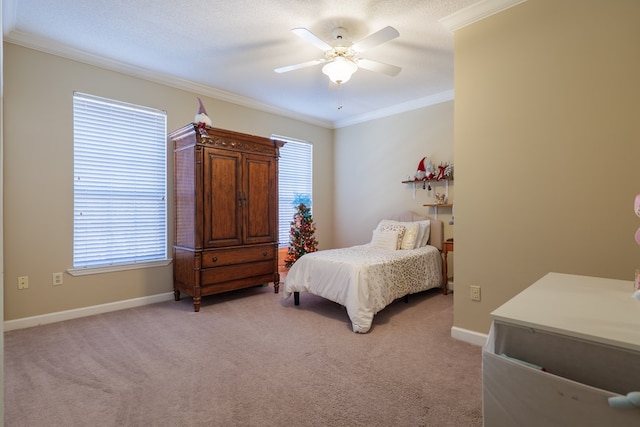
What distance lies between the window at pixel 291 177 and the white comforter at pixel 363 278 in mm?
1736

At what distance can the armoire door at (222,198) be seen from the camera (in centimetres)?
352

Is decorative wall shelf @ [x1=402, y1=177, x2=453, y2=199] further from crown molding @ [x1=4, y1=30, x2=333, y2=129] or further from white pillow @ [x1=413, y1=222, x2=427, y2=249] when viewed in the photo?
crown molding @ [x1=4, y1=30, x2=333, y2=129]

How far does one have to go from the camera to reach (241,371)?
7.18ft

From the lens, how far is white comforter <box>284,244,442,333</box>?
2.90 meters

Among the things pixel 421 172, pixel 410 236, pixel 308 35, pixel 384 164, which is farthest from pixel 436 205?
pixel 308 35

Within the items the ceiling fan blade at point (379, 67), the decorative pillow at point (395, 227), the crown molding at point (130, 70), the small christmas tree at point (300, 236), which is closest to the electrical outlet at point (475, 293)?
the decorative pillow at point (395, 227)

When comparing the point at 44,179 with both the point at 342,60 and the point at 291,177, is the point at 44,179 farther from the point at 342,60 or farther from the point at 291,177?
the point at 291,177

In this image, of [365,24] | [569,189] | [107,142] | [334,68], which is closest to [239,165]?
[107,142]

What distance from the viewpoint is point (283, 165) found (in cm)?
520

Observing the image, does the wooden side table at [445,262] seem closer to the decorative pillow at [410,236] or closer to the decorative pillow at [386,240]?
the decorative pillow at [410,236]

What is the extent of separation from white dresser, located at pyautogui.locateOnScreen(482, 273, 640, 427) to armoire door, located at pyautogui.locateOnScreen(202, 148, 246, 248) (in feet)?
9.93

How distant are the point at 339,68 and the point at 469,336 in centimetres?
241

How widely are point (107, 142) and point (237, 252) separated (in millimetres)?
1791

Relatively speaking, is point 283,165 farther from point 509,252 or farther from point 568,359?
point 568,359
